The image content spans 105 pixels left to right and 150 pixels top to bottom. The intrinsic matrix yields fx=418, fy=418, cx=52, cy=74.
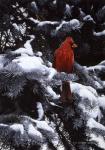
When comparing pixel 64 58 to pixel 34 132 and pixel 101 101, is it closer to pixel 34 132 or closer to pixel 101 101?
pixel 101 101

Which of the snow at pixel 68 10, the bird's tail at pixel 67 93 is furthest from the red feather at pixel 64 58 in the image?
the bird's tail at pixel 67 93

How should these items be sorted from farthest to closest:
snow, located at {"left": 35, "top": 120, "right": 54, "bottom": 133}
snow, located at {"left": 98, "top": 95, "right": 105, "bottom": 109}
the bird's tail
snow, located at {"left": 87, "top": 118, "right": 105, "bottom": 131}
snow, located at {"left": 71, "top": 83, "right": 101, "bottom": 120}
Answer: snow, located at {"left": 98, "top": 95, "right": 105, "bottom": 109} < snow, located at {"left": 87, "top": 118, "right": 105, "bottom": 131} < the bird's tail < snow, located at {"left": 71, "top": 83, "right": 101, "bottom": 120} < snow, located at {"left": 35, "top": 120, "right": 54, "bottom": 133}

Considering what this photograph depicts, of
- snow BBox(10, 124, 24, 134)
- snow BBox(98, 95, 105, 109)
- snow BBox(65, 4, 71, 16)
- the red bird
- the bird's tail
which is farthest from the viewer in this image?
snow BBox(65, 4, 71, 16)

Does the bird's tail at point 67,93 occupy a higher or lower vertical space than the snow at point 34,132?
higher

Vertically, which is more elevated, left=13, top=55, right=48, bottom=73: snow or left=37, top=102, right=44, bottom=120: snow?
left=13, top=55, right=48, bottom=73: snow

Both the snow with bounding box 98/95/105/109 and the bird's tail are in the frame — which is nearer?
the bird's tail

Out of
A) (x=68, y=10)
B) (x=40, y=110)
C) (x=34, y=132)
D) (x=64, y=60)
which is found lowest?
(x=34, y=132)

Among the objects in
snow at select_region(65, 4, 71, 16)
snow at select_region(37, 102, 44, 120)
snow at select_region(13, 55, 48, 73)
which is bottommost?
snow at select_region(37, 102, 44, 120)

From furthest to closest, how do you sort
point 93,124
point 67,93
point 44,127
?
point 93,124, point 67,93, point 44,127

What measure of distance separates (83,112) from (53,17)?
1.60 m

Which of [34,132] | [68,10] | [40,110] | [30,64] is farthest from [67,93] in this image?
[68,10]

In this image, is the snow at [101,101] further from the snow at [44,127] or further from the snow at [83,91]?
the snow at [44,127]

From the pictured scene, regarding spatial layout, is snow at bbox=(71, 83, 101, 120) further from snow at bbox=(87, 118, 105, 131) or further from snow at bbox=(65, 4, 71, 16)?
snow at bbox=(65, 4, 71, 16)

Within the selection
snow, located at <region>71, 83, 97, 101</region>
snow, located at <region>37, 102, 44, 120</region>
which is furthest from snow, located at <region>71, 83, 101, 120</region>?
snow, located at <region>37, 102, 44, 120</region>
